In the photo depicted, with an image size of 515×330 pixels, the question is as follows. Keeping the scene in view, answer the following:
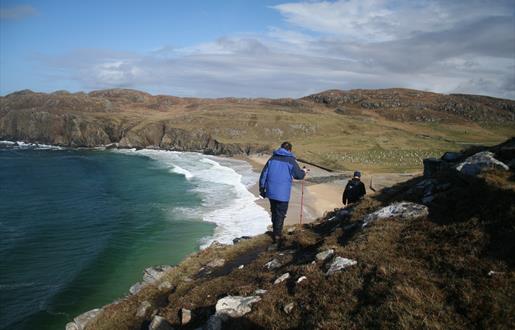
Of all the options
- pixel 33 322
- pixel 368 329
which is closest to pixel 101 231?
pixel 33 322

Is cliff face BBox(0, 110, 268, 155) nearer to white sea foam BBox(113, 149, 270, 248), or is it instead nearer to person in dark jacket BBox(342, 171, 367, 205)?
white sea foam BBox(113, 149, 270, 248)

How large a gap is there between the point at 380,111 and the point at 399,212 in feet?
492

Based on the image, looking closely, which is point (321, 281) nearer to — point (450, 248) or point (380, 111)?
point (450, 248)

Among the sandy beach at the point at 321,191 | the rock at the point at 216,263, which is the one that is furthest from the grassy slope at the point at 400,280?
the sandy beach at the point at 321,191

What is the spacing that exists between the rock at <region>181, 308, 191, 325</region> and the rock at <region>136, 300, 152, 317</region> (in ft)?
6.75

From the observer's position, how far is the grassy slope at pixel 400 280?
544cm

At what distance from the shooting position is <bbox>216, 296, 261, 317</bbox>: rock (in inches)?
275

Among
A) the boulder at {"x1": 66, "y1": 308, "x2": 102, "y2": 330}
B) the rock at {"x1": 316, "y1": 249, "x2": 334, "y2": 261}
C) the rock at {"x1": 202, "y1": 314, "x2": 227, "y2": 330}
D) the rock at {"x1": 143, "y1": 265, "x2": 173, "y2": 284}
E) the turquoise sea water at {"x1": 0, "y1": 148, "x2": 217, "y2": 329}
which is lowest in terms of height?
the turquoise sea water at {"x1": 0, "y1": 148, "x2": 217, "y2": 329}

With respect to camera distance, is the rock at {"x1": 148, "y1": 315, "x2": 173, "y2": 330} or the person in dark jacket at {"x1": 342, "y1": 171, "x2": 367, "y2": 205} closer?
the rock at {"x1": 148, "y1": 315, "x2": 173, "y2": 330}

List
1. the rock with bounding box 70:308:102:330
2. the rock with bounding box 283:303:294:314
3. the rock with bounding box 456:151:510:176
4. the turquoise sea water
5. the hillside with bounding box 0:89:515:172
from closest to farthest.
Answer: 1. the rock with bounding box 283:303:294:314
2. the rock with bounding box 456:151:510:176
3. the rock with bounding box 70:308:102:330
4. the turquoise sea water
5. the hillside with bounding box 0:89:515:172

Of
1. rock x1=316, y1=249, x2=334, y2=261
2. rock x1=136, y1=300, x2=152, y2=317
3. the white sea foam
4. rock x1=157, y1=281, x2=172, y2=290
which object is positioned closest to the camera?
rock x1=316, y1=249, x2=334, y2=261

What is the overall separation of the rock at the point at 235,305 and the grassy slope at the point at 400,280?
289mm

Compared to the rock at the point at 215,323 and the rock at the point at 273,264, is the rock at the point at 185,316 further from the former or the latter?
the rock at the point at 273,264

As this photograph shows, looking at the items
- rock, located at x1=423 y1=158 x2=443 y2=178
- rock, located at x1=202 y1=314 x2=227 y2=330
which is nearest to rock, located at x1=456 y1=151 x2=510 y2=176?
rock, located at x1=423 y1=158 x2=443 y2=178
